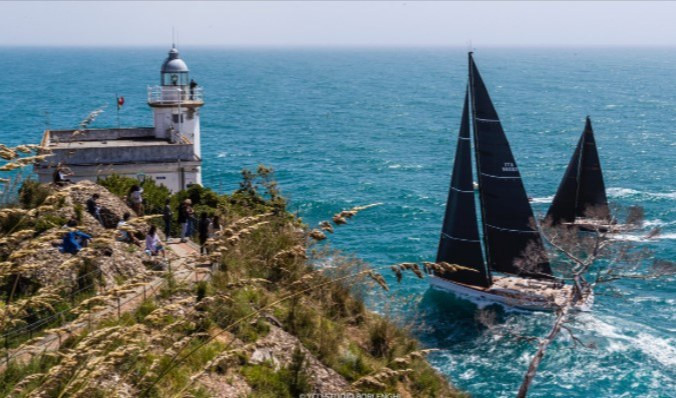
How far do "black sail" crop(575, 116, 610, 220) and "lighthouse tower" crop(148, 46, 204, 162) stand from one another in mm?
24451

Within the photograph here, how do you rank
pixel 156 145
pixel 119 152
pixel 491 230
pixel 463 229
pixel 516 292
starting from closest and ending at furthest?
1. pixel 119 152
2. pixel 516 292
3. pixel 156 145
4. pixel 463 229
5. pixel 491 230

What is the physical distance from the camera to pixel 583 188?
160 ft

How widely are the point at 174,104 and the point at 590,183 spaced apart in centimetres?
2645

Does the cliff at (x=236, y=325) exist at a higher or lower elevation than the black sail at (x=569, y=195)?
higher

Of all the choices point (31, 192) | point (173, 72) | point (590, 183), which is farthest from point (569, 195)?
point (31, 192)

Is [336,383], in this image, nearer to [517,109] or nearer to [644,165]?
[644,165]

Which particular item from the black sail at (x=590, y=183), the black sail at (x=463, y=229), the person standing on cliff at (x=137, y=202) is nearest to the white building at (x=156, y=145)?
the person standing on cliff at (x=137, y=202)

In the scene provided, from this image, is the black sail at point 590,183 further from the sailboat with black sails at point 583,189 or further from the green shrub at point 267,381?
the green shrub at point 267,381

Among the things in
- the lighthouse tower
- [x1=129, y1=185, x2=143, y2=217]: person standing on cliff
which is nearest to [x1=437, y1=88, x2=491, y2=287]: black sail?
the lighthouse tower

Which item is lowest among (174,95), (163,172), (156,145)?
(163,172)

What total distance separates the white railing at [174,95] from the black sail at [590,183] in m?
24.5

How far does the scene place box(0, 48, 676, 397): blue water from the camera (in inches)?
1209

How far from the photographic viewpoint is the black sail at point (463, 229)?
36.9 metres

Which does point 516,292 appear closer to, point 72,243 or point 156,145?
point 156,145
